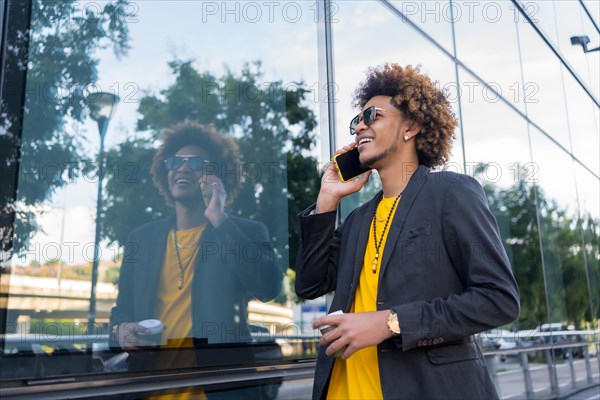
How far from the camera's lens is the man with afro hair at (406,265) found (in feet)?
6.35

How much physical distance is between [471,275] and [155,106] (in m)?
2.17

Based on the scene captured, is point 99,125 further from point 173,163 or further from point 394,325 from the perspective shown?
point 394,325

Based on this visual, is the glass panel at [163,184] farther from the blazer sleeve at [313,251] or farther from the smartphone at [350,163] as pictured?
the smartphone at [350,163]

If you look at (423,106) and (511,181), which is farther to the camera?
(511,181)

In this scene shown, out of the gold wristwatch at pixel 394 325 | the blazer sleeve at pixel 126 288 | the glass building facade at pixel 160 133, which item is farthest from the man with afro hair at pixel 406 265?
the blazer sleeve at pixel 126 288

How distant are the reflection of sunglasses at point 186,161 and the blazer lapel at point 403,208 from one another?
1640 millimetres

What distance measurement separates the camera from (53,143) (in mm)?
2881

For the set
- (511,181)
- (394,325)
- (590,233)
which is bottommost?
(394,325)

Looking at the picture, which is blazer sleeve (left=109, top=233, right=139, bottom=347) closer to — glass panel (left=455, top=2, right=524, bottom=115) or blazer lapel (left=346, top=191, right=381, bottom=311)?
blazer lapel (left=346, top=191, right=381, bottom=311)

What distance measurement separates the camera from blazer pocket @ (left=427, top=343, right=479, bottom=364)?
1.98 metres

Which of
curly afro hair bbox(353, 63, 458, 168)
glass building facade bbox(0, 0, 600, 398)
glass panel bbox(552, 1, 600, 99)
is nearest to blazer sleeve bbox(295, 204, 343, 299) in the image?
curly afro hair bbox(353, 63, 458, 168)

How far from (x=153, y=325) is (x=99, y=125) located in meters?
1.04

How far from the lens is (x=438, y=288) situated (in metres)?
2.08

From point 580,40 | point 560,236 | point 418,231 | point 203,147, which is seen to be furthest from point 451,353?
point 580,40
